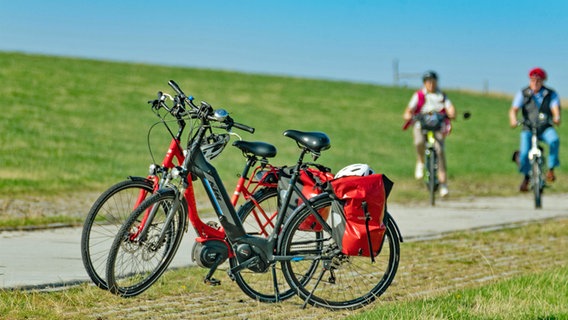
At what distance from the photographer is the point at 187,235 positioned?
1139 centimetres

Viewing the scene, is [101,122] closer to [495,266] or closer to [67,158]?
[67,158]

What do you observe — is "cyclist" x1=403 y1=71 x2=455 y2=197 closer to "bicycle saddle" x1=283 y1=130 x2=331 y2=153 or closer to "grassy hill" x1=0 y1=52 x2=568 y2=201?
"grassy hill" x1=0 y1=52 x2=568 y2=201

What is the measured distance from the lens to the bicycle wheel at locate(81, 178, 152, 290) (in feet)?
21.9

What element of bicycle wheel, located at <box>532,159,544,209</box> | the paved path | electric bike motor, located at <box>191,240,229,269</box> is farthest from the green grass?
bicycle wheel, located at <box>532,159,544,209</box>

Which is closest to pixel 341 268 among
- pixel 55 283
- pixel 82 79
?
pixel 55 283

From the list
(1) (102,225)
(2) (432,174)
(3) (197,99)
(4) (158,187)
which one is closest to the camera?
(4) (158,187)

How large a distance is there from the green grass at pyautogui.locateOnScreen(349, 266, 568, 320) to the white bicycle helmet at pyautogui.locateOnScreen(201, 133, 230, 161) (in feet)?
4.77

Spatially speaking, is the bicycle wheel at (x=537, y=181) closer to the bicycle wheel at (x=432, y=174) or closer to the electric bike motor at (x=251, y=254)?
the bicycle wheel at (x=432, y=174)

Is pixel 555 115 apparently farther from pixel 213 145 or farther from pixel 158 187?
pixel 158 187

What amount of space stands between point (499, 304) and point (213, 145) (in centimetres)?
212

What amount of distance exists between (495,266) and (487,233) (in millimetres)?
2783

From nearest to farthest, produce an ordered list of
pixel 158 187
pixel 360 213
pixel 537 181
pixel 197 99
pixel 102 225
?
pixel 360 213 → pixel 158 187 → pixel 102 225 → pixel 537 181 → pixel 197 99

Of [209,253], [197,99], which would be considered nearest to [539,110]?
[209,253]

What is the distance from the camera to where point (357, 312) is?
6852 millimetres
